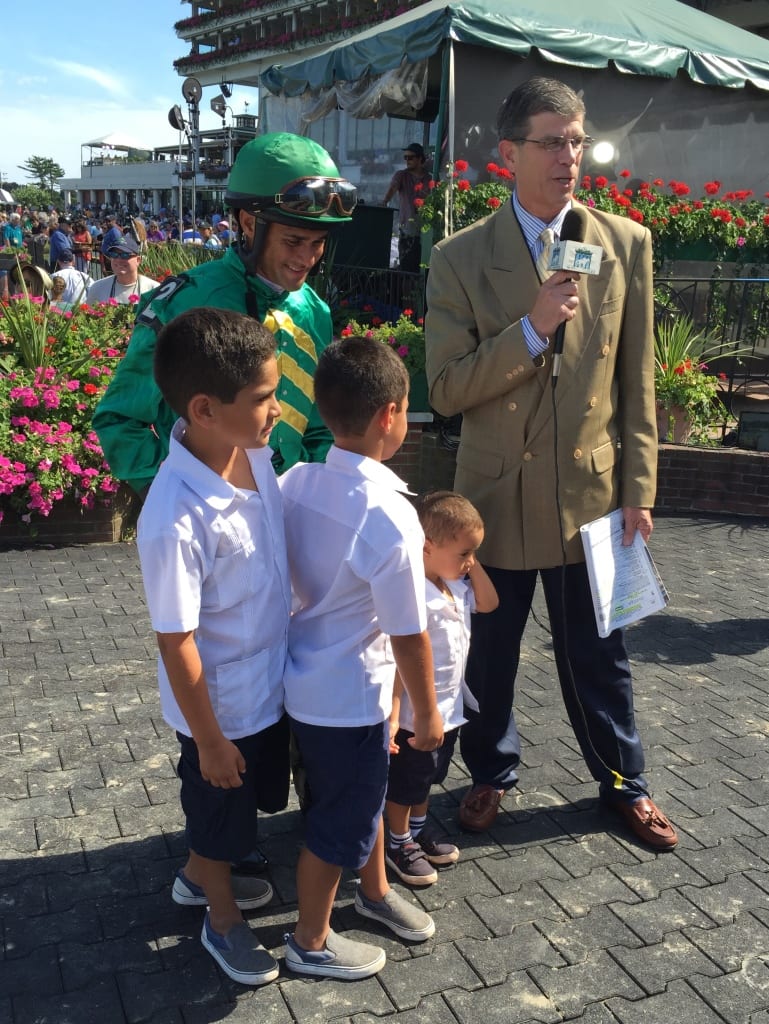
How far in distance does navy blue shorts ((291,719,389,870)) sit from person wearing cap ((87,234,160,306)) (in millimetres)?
6622

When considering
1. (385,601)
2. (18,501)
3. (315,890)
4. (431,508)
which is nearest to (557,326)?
(431,508)

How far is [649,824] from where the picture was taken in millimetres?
3143

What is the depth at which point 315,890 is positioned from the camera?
8.02 feet

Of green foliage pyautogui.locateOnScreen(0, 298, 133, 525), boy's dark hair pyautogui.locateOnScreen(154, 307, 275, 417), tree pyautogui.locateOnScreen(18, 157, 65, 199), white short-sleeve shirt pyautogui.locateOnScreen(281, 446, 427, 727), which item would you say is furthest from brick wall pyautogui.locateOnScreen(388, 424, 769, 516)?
tree pyautogui.locateOnScreen(18, 157, 65, 199)

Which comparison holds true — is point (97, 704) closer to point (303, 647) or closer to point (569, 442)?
point (303, 647)

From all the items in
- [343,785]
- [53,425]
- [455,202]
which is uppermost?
[455,202]

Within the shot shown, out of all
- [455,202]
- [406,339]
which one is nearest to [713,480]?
[406,339]

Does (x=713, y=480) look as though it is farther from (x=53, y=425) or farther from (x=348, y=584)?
(x=348, y=584)

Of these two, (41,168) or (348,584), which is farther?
(41,168)

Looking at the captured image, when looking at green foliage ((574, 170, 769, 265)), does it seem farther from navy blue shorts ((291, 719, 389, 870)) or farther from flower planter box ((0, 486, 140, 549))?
navy blue shorts ((291, 719, 389, 870))

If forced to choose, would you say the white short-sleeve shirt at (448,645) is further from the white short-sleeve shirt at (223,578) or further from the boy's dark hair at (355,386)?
the boy's dark hair at (355,386)

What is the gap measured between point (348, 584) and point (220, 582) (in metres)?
0.31

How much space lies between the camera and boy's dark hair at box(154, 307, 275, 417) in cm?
217

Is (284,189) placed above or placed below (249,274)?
above
